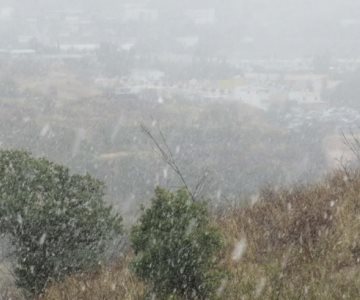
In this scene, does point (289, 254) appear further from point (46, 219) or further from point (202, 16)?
point (202, 16)

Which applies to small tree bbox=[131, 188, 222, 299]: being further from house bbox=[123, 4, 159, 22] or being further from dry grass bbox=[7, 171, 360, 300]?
house bbox=[123, 4, 159, 22]

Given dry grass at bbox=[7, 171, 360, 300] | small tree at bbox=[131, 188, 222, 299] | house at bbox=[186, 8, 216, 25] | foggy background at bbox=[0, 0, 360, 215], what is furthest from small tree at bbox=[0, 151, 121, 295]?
house at bbox=[186, 8, 216, 25]

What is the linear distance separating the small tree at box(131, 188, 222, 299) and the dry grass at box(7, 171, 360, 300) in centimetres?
25

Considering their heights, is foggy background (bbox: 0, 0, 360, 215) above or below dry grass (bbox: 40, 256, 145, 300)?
below

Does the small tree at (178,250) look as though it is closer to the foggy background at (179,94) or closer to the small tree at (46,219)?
the small tree at (46,219)

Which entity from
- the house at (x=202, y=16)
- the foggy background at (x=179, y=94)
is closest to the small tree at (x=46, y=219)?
the foggy background at (x=179, y=94)

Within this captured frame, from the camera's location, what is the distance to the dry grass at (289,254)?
585cm

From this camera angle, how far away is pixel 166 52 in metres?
145

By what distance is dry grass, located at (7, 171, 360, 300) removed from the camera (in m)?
5.85

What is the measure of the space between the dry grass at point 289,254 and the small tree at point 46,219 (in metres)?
0.63

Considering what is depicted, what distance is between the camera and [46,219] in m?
8.15

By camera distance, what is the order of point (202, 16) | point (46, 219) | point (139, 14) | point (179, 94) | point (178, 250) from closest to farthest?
point (178, 250)
point (46, 219)
point (179, 94)
point (139, 14)
point (202, 16)

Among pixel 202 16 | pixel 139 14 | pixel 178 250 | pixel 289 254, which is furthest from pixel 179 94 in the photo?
pixel 178 250

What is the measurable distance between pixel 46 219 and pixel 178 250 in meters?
2.72
